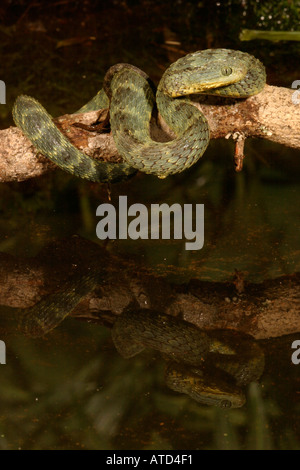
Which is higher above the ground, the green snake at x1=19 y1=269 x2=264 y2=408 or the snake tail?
the snake tail

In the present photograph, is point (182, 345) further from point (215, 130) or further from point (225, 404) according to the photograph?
point (215, 130)

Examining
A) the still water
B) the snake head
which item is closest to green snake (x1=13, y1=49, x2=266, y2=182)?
the snake head

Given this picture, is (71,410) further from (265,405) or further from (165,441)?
(265,405)

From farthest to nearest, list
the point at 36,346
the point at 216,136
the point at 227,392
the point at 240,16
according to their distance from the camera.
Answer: the point at 240,16, the point at 216,136, the point at 36,346, the point at 227,392

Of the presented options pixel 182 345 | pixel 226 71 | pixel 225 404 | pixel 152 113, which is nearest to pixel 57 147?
pixel 152 113

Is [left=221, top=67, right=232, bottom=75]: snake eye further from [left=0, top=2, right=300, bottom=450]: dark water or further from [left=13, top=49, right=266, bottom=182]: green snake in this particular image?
[left=0, top=2, right=300, bottom=450]: dark water

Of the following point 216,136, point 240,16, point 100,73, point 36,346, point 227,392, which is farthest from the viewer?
point 240,16

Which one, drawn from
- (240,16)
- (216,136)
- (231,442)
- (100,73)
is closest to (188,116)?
(216,136)
